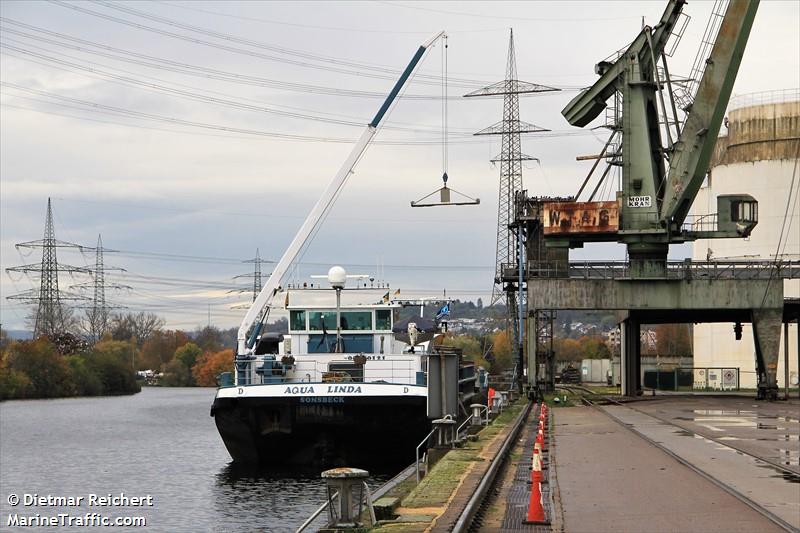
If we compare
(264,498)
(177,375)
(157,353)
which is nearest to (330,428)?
(264,498)

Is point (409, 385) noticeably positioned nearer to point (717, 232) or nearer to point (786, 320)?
point (717, 232)

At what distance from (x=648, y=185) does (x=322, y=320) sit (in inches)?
844

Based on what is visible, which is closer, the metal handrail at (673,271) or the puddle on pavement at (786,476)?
the puddle on pavement at (786,476)

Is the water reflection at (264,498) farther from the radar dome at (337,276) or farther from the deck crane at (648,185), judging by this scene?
the deck crane at (648,185)

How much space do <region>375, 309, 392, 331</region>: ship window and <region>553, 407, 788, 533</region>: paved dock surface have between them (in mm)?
11279

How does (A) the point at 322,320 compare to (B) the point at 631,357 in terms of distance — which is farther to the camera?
(B) the point at 631,357

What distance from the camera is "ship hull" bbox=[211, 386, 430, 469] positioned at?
34.0 m

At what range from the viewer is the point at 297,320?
40.8 meters

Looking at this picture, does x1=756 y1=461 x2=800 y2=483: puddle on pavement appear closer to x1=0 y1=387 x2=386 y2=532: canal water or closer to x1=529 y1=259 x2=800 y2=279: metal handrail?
x1=0 y1=387 x2=386 y2=532: canal water

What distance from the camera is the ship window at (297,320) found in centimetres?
4069

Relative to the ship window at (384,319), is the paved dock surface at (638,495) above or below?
below

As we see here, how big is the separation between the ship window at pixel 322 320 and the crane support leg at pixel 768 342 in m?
25.3

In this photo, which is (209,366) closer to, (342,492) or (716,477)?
(716,477)

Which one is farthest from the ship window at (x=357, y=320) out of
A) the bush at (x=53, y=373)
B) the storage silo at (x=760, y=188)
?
the bush at (x=53, y=373)
